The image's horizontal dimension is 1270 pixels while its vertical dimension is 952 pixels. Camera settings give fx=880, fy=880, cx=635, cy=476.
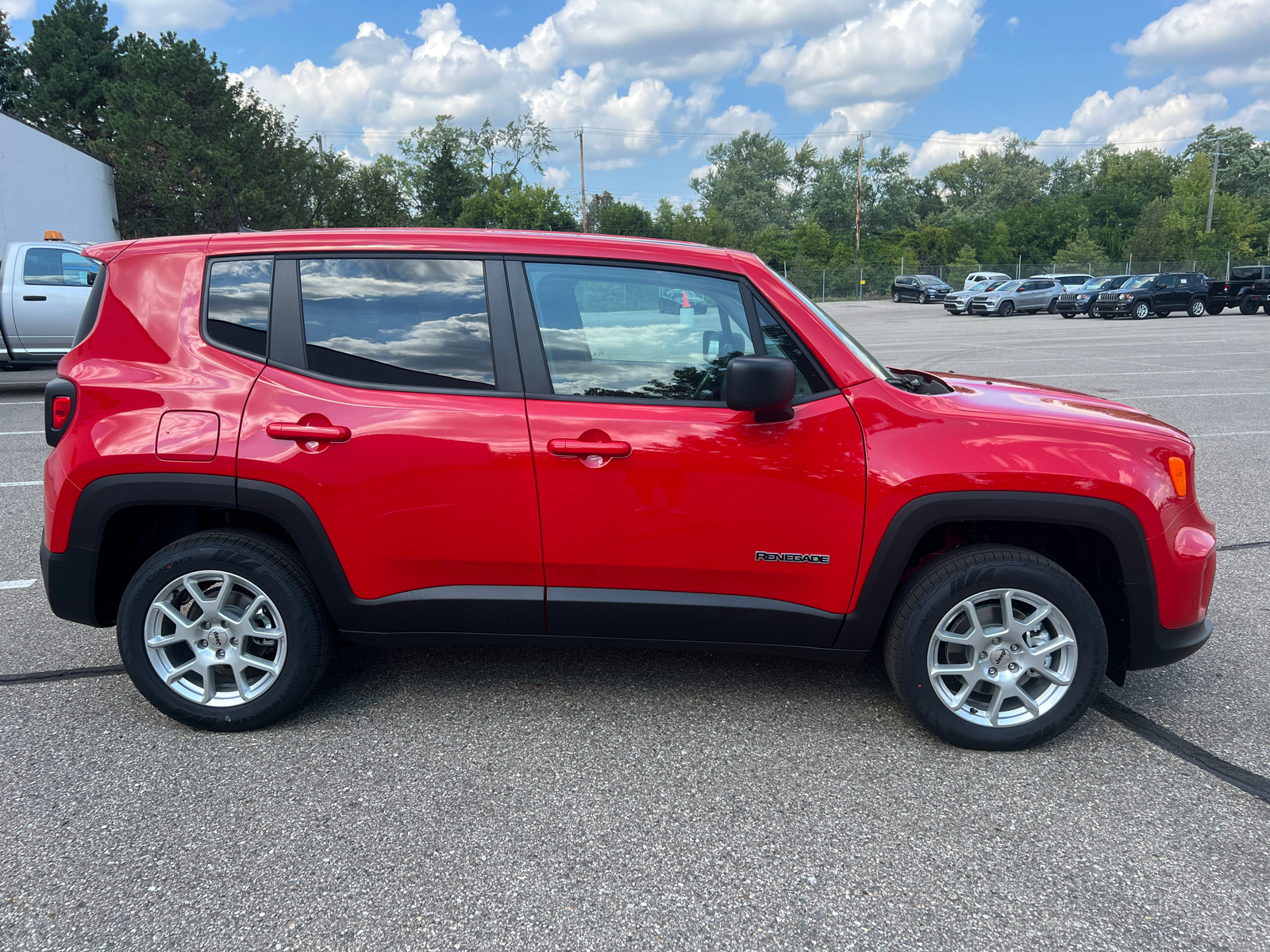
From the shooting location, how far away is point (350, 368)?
3100 millimetres

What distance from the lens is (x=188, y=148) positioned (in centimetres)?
3609

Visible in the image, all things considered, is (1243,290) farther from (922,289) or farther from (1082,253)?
(1082,253)

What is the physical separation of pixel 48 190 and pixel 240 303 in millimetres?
26141

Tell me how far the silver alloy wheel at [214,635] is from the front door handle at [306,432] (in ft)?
1.77

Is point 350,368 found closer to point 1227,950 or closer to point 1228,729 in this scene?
point 1227,950

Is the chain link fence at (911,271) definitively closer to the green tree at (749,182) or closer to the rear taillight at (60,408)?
the green tree at (749,182)

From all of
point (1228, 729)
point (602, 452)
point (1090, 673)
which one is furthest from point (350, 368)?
point (1228, 729)

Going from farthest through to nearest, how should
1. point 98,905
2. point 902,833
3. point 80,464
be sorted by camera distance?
point 80,464 → point 902,833 → point 98,905

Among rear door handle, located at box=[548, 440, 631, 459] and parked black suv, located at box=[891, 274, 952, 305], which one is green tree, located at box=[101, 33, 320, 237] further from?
rear door handle, located at box=[548, 440, 631, 459]

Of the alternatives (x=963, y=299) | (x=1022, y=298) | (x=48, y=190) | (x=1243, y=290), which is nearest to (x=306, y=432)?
(x=48, y=190)

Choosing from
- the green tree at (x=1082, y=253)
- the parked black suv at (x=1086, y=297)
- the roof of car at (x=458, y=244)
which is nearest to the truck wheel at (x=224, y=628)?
the roof of car at (x=458, y=244)

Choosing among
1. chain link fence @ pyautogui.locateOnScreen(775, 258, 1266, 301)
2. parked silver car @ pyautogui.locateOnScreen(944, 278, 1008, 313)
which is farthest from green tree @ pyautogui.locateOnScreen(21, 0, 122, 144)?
parked silver car @ pyautogui.locateOnScreen(944, 278, 1008, 313)

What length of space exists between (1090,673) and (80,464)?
358 centimetres

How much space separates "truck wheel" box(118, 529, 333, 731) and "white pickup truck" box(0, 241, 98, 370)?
424 inches
